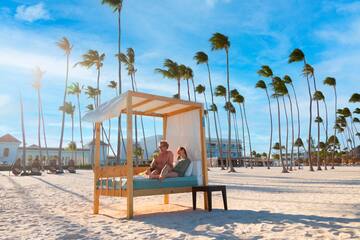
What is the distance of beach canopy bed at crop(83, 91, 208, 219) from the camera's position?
6723 millimetres

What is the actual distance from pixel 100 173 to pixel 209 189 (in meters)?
2.55

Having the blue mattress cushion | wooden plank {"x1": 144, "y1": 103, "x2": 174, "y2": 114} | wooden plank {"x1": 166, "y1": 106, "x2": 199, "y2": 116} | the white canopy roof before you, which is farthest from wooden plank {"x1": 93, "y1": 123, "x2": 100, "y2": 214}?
wooden plank {"x1": 166, "y1": 106, "x2": 199, "y2": 116}

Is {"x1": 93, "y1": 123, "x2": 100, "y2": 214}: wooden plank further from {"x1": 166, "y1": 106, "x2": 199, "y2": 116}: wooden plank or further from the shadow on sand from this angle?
{"x1": 166, "y1": 106, "x2": 199, "y2": 116}: wooden plank

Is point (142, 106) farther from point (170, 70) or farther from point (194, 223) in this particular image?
point (170, 70)

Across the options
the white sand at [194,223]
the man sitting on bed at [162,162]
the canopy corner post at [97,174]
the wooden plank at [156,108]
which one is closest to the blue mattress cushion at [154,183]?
the canopy corner post at [97,174]

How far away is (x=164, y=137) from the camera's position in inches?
357

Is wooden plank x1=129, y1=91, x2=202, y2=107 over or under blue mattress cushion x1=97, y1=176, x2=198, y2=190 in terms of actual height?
over

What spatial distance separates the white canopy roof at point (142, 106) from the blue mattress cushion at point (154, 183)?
153 cm

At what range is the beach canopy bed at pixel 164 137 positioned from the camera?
6.72 meters

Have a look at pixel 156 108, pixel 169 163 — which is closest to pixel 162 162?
pixel 169 163

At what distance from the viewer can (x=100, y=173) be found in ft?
24.8

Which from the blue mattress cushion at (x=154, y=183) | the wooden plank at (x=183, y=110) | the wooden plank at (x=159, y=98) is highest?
the wooden plank at (x=159, y=98)

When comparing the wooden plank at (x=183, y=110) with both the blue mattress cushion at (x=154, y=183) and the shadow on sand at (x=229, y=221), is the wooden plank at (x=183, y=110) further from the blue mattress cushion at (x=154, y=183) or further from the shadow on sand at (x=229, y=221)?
the shadow on sand at (x=229, y=221)

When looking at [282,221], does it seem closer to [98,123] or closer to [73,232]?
[73,232]
